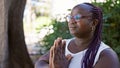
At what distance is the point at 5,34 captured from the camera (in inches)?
215

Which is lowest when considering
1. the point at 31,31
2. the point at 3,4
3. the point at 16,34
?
the point at 31,31

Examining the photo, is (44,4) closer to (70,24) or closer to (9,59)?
(9,59)

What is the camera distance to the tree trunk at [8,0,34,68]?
5511 mm

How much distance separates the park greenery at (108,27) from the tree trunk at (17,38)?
1.26ft

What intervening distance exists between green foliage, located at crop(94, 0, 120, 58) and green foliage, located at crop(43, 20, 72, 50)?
1.96 feet

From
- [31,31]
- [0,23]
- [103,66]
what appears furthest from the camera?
[31,31]

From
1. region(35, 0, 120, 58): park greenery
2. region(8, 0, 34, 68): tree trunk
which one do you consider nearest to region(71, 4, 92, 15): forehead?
region(35, 0, 120, 58): park greenery

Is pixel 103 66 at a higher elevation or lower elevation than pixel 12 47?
higher

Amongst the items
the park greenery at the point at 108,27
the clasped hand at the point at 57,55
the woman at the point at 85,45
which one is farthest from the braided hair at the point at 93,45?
the park greenery at the point at 108,27

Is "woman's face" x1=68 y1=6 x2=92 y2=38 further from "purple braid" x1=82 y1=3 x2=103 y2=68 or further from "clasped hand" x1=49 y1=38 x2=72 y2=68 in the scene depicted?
"clasped hand" x1=49 y1=38 x2=72 y2=68

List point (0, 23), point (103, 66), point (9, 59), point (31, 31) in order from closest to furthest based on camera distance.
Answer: point (103, 66) → point (0, 23) → point (9, 59) → point (31, 31)

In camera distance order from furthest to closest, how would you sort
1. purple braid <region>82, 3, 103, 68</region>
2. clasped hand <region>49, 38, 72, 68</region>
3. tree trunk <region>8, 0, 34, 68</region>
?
tree trunk <region>8, 0, 34, 68</region>, purple braid <region>82, 3, 103, 68</region>, clasped hand <region>49, 38, 72, 68</region>

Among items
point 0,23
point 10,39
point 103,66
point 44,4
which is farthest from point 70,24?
point 44,4

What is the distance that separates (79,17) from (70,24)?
0.26ft
